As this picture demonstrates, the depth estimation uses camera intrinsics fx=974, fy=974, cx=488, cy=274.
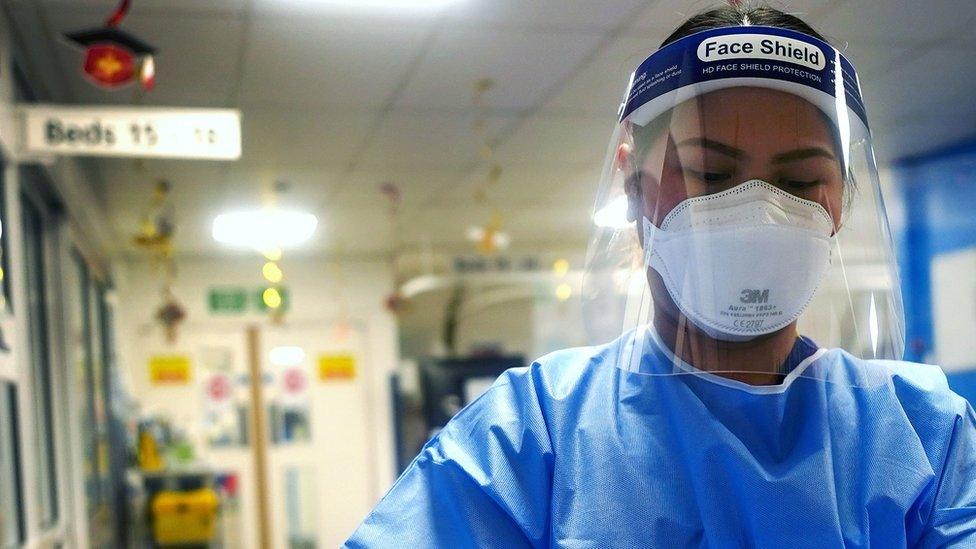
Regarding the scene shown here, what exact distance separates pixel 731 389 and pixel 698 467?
9cm

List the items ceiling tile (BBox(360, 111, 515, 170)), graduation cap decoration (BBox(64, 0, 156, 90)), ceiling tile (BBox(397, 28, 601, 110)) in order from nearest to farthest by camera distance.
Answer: graduation cap decoration (BBox(64, 0, 156, 90)) → ceiling tile (BBox(397, 28, 601, 110)) → ceiling tile (BBox(360, 111, 515, 170))

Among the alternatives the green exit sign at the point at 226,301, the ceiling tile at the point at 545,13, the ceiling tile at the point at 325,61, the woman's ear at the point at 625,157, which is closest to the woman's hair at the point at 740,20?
the woman's ear at the point at 625,157

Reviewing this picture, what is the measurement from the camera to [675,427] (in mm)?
971

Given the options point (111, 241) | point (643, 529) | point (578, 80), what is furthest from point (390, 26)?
point (111, 241)

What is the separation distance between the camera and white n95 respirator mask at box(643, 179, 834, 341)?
3.13ft

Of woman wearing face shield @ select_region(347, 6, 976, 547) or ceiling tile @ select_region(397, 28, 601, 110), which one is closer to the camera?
woman wearing face shield @ select_region(347, 6, 976, 547)

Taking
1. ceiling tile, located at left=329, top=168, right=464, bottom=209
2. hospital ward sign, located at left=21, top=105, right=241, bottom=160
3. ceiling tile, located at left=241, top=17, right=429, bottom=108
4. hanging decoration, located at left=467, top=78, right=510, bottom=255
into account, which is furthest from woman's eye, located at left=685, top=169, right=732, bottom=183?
ceiling tile, located at left=329, top=168, right=464, bottom=209

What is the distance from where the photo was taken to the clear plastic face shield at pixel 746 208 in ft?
3.15

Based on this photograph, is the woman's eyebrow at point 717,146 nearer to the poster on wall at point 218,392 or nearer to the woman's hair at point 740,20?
the woman's hair at point 740,20

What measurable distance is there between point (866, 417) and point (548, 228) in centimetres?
610

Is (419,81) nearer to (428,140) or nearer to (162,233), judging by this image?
(428,140)

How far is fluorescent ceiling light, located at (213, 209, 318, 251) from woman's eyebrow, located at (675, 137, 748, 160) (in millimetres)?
4380

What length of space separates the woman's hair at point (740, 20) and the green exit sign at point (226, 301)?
652cm

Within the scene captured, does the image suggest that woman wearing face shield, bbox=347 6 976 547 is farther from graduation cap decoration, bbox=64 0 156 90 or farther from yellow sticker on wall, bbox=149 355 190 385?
yellow sticker on wall, bbox=149 355 190 385
